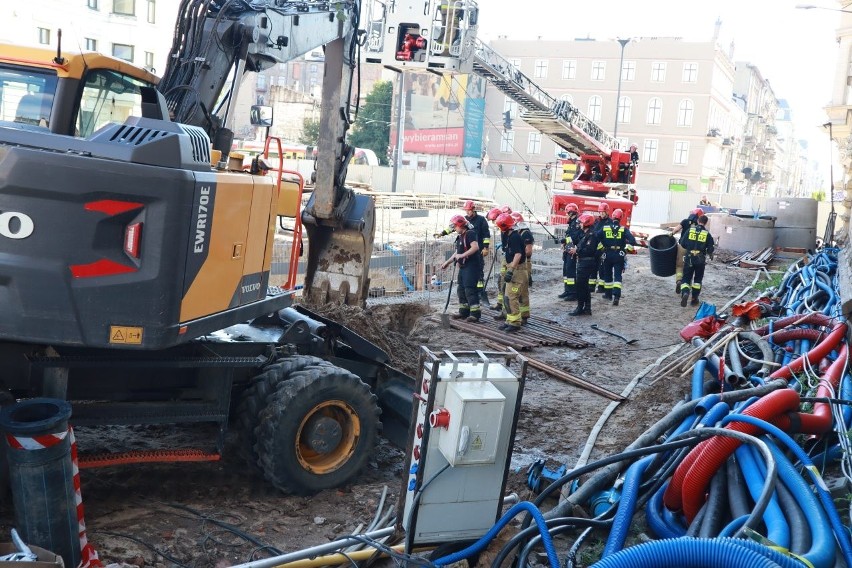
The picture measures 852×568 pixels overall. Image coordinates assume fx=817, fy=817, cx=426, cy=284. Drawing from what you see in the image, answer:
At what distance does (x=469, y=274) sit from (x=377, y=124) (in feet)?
171

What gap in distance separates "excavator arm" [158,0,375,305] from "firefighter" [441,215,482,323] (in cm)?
385

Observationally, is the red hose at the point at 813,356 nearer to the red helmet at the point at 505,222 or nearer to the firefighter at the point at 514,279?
the firefighter at the point at 514,279

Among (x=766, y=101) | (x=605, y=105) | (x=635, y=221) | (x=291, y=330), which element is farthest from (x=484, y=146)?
(x=291, y=330)

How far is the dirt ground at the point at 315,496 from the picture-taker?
17.1ft

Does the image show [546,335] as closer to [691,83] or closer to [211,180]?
[211,180]

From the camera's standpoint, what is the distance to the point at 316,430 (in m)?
6.18

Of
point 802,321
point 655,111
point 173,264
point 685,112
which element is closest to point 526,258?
point 802,321

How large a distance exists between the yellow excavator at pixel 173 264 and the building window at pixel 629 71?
58430mm

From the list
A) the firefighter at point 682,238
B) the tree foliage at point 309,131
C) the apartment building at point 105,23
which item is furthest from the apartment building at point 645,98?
the firefighter at point 682,238

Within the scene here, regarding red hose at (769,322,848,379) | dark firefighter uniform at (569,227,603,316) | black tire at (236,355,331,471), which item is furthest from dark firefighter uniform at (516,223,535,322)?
black tire at (236,355,331,471)

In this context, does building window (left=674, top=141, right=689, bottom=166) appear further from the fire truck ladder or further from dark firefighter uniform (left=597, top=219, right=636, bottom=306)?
dark firefighter uniform (left=597, top=219, right=636, bottom=306)

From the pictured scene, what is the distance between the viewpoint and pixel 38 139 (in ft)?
14.5

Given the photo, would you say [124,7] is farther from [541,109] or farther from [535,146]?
[535,146]

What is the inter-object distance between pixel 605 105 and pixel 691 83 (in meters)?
6.42
